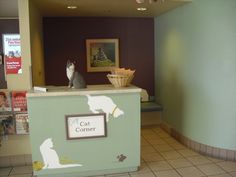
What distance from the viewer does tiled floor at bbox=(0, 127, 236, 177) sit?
10.3ft

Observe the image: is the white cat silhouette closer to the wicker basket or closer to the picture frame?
the wicker basket

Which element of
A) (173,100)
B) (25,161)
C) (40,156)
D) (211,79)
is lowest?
(25,161)

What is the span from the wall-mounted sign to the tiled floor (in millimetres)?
588

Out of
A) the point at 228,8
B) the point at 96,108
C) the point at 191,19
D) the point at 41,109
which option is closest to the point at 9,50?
the point at 41,109

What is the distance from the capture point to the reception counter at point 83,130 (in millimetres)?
2867

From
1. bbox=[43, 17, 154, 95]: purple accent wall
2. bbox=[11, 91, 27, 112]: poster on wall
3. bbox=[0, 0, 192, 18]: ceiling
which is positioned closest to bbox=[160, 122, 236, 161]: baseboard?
bbox=[43, 17, 154, 95]: purple accent wall

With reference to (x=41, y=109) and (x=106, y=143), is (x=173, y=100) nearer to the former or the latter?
(x=106, y=143)

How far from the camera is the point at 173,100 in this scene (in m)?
Result: 4.50

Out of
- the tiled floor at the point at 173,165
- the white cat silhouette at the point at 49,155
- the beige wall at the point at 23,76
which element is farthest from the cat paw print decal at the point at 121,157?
the beige wall at the point at 23,76

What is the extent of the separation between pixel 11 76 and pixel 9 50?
36cm

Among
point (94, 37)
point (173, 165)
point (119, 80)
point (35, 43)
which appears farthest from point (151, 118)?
point (35, 43)

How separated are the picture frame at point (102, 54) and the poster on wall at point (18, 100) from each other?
6.77ft

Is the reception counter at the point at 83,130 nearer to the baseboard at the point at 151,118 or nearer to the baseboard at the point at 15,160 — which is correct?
the baseboard at the point at 15,160

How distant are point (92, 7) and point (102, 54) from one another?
1263 mm
